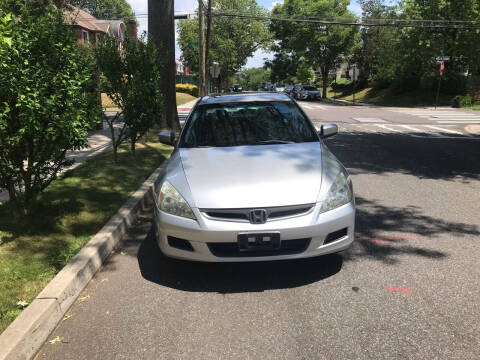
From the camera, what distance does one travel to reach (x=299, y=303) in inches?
137

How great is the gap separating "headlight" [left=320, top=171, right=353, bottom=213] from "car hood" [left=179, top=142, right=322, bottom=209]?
4.8 inches

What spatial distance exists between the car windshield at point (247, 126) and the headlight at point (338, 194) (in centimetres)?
98

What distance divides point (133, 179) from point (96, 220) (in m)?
2.16

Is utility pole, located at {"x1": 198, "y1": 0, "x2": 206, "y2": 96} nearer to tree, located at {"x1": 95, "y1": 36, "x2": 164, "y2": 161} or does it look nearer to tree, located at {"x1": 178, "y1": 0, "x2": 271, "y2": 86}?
tree, located at {"x1": 95, "y1": 36, "x2": 164, "y2": 161}

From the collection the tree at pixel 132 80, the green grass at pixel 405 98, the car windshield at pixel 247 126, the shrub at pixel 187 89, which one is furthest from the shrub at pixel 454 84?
the car windshield at pixel 247 126

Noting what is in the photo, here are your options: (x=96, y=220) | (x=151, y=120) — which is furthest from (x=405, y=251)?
(x=151, y=120)

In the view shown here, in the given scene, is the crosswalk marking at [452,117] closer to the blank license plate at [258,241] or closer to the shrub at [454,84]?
the shrub at [454,84]

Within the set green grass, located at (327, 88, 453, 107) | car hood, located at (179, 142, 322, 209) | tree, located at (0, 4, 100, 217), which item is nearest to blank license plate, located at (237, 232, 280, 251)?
car hood, located at (179, 142, 322, 209)

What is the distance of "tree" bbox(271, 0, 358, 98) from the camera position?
51.4m

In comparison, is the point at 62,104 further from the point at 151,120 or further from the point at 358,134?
the point at 358,134

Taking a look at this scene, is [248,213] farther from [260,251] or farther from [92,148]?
[92,148]

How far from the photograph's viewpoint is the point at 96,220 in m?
5.26

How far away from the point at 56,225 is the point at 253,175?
255 cm

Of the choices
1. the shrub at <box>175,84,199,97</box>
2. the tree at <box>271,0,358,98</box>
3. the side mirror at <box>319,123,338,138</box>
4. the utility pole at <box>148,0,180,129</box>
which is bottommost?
the shrub at <box>175,84,199,97</box>
